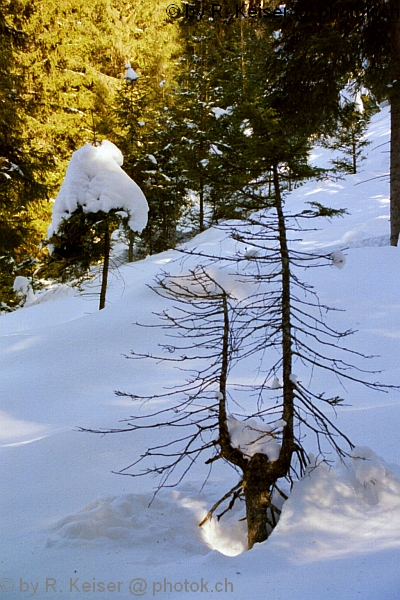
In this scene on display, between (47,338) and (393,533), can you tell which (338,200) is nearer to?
(47,338)

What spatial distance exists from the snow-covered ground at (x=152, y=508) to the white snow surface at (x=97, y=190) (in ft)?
15.2

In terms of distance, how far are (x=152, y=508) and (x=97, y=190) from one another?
9004 mm

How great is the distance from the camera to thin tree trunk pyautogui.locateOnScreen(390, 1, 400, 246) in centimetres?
898

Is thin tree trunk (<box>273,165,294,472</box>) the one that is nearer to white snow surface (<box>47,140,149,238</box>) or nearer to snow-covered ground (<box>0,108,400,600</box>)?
snow-covered ground (<box>0,108,400,600</box>)

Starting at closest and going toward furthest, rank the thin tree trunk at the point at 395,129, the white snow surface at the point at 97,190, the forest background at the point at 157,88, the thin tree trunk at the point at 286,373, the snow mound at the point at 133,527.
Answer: the snow mound at the point at 133,527 → the thin tree trunk at the point at 286,373 → the thin tree trunk at the point at 395,129 → the forest background at the point at 157,88 → the white snow surface at the point at 97,190

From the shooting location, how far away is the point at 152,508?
11.9 ft

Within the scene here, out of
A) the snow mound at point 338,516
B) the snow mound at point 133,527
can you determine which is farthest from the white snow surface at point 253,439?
the snow mound at point 133,527

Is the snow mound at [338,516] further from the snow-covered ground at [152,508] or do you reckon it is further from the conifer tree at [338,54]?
the conifer tree at [338,54]

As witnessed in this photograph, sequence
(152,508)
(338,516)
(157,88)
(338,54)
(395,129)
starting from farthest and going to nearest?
(157,88), (395,129), (338,54), (152,508), (338,516)

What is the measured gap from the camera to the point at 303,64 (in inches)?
382

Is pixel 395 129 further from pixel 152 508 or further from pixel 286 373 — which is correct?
pixel 152 508

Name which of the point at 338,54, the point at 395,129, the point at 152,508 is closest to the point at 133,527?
the point at 152,508

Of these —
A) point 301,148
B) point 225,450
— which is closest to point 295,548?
point 225,450

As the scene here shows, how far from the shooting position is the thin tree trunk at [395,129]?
8984 millimetres
